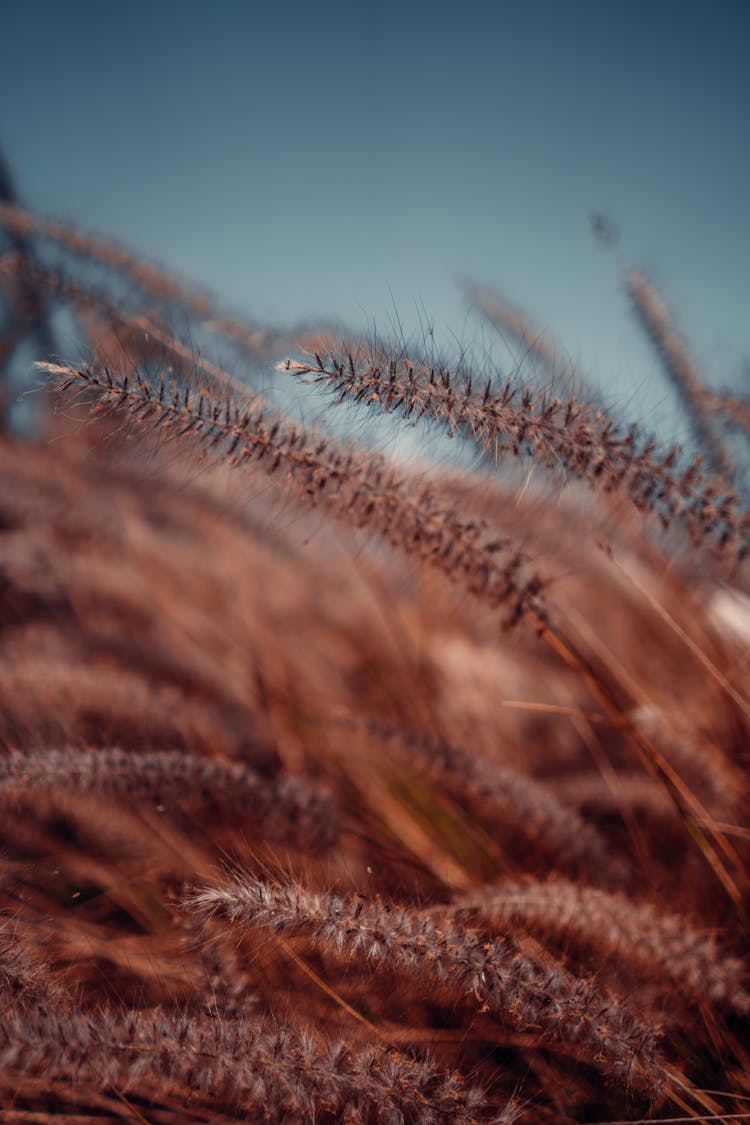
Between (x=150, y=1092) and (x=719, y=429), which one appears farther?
(x=719, y=429)

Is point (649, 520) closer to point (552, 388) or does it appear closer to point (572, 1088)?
point (552, 388)

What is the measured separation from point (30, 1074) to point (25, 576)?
3.70 ft

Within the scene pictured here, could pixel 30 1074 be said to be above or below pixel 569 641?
below

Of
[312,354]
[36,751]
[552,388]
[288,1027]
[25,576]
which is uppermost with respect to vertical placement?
[552,388]

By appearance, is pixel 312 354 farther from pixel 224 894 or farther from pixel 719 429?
pixel 719 429

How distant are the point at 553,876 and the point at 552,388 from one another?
698 mm

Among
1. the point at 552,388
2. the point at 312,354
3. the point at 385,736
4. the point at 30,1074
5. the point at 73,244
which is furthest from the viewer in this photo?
the point at 73,244

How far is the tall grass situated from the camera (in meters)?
0.55

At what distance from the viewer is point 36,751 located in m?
0.83

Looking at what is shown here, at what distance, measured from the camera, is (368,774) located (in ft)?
3.96

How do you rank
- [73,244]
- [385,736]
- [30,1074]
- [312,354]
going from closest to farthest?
[30,1074] → [312,354] → [385,736] → [73,244]

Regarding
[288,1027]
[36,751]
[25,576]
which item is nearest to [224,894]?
[288,1027]

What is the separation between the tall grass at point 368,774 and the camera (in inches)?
21.7

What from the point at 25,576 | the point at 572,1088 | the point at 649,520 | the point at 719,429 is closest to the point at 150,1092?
the point at 572,1088
